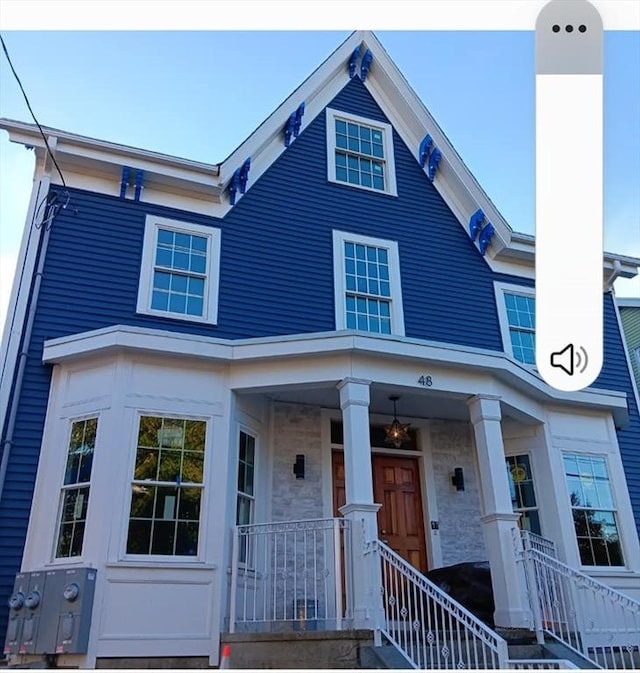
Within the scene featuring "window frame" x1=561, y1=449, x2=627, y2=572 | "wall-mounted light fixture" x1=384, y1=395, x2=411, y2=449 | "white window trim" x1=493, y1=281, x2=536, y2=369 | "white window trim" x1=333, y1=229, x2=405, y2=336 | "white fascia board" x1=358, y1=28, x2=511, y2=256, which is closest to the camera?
"wall-mounted light fixture" x1=384, y1=395, x2=411, y2=449

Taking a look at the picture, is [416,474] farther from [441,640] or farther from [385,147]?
[385,147]

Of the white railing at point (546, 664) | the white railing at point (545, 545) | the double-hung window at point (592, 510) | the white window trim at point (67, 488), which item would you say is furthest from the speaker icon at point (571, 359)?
the double-hung window at point (592, 510)

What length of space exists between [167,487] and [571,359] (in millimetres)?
6052

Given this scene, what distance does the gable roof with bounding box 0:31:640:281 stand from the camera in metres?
8.42

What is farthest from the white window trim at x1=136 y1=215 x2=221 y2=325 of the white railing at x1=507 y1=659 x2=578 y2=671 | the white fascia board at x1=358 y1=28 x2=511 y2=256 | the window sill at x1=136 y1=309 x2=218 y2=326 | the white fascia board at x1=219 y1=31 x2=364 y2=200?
the white railing at x1=507 y1=659 x2=578 y2=671

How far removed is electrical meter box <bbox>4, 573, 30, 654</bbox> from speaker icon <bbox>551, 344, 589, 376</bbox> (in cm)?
627

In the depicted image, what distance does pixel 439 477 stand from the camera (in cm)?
833

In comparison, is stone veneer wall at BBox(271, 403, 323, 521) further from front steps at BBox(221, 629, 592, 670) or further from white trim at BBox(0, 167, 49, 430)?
white trim at BBox(0, 167, 49, 430)

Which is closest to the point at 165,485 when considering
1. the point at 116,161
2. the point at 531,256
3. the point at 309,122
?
the point at 116,161

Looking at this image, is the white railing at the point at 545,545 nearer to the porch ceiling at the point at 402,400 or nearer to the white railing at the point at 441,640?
the porch ceiling at the point at 402,400

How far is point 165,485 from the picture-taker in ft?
21.0

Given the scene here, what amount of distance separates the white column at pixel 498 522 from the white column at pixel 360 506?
1.31 m

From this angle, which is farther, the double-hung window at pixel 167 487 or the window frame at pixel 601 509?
the window frame at pixel 601 509

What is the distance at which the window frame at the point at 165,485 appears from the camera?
6.07 metres
